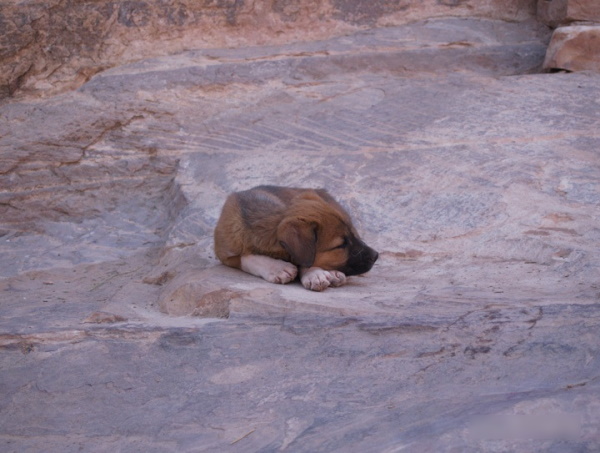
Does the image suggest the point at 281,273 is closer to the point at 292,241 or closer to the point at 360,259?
the point at 292,241

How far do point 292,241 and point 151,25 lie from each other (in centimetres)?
453

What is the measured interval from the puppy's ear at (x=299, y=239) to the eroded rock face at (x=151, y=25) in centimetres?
409

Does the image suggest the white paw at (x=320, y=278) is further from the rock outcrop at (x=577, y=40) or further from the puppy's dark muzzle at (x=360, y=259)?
the rock outcrop at (x=577, y=40)

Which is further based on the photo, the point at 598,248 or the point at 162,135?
the point at 162,135

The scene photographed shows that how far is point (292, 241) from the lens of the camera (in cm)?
488

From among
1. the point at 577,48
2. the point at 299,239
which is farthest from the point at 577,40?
the point at 299,239

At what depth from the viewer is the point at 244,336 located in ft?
13.1

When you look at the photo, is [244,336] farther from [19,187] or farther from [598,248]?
[19,187]

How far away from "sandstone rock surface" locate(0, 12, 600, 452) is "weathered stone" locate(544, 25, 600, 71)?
351mm

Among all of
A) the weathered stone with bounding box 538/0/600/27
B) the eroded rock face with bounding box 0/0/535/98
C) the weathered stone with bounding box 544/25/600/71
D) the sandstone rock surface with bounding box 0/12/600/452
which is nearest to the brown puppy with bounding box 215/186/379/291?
the sandstone rock surface with bounding box 0/12/600/452

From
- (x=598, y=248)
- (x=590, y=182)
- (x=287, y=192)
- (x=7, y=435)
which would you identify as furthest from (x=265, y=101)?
(x=7, y=435)

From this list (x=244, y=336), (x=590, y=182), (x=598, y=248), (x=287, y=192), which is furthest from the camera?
(x=590, y=182)

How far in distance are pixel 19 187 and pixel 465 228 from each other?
4.43m

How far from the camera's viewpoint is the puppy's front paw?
4988mm
